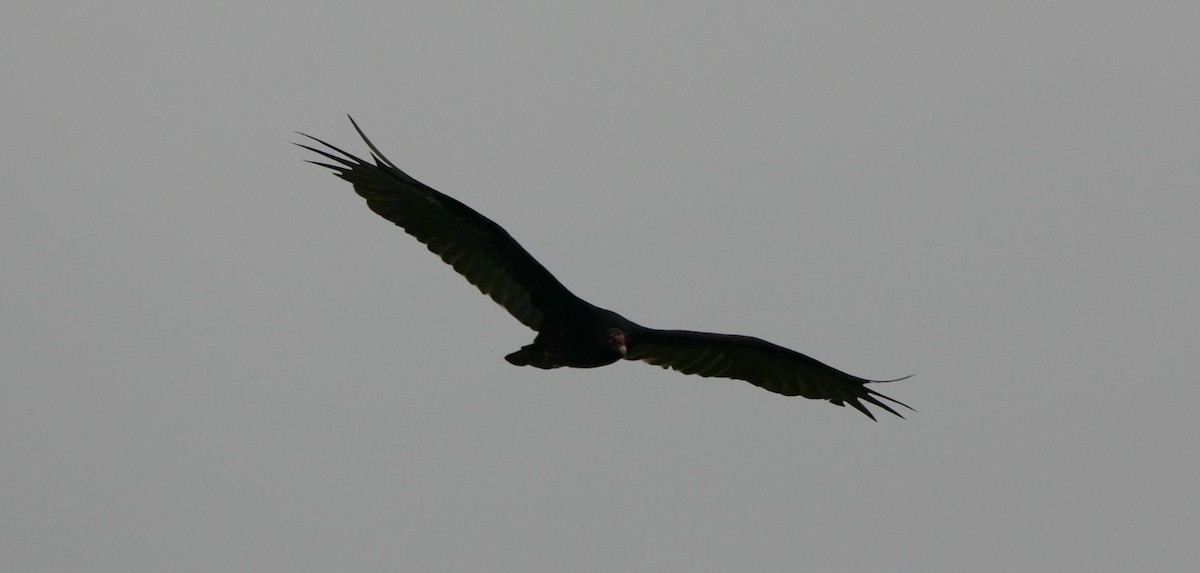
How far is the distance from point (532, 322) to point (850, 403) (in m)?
3.11

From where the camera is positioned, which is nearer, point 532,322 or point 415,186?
point 415,186

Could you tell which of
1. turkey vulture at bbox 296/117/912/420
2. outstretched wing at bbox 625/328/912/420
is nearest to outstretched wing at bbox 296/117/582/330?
turkey vulture at bbox 296/117/912/420

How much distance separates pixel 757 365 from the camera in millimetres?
14555

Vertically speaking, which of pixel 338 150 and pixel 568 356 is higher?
pixel 338 150

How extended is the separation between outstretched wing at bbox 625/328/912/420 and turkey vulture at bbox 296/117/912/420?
0.02 meters

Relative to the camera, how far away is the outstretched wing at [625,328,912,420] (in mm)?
13977

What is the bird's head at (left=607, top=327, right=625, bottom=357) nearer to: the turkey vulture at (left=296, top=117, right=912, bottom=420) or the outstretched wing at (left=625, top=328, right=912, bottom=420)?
the turkey vulture at (left=296, top=117, right=912, bottom=420)

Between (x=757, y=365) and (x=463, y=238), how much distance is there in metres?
3.01

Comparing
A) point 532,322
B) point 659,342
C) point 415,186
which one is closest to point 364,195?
point 415,186

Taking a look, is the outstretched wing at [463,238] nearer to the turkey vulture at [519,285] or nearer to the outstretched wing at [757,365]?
the turkey vulture at [519,285]

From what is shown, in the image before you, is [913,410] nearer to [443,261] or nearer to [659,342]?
[659,342]

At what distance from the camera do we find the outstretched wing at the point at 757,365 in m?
14.0

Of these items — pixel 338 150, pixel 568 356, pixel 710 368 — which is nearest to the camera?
pixel 338 150

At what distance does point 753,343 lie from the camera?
13945 millimetres
